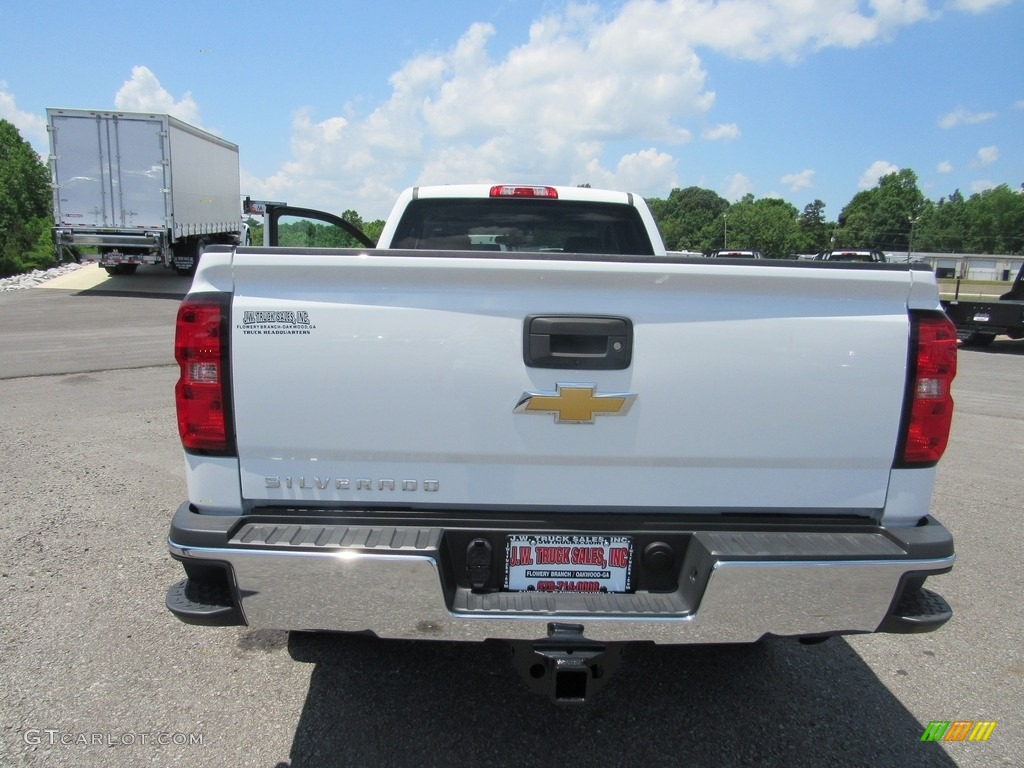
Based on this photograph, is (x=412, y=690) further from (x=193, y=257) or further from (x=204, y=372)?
(x=193, y=257)

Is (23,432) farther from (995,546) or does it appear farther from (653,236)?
(995,546)

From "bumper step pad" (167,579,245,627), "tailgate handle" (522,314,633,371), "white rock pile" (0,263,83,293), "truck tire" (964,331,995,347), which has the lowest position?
"truck tire" (964,331,995,347)

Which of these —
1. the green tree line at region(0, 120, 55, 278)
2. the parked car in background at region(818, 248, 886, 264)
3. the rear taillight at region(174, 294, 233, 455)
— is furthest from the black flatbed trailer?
the green tree line at region(0, 120, 55, 278)

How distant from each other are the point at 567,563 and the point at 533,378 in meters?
0.64

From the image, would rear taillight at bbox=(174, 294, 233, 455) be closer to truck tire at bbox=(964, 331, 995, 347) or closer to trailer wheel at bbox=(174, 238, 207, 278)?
truck tire at bbox=(964, 331, 995, 347)

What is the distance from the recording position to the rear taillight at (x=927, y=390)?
2188mm

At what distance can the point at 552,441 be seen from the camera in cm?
220

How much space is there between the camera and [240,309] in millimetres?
2129

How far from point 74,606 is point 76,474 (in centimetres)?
229

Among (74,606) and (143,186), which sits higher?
(143,186)

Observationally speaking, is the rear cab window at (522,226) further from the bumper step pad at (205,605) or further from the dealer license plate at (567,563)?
the bumper step pad at (205,605)

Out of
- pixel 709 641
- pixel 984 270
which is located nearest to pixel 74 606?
pixel 709 641

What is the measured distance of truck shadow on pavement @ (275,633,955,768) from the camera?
→ 254cm

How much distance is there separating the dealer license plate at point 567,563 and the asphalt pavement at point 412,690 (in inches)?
27.9
